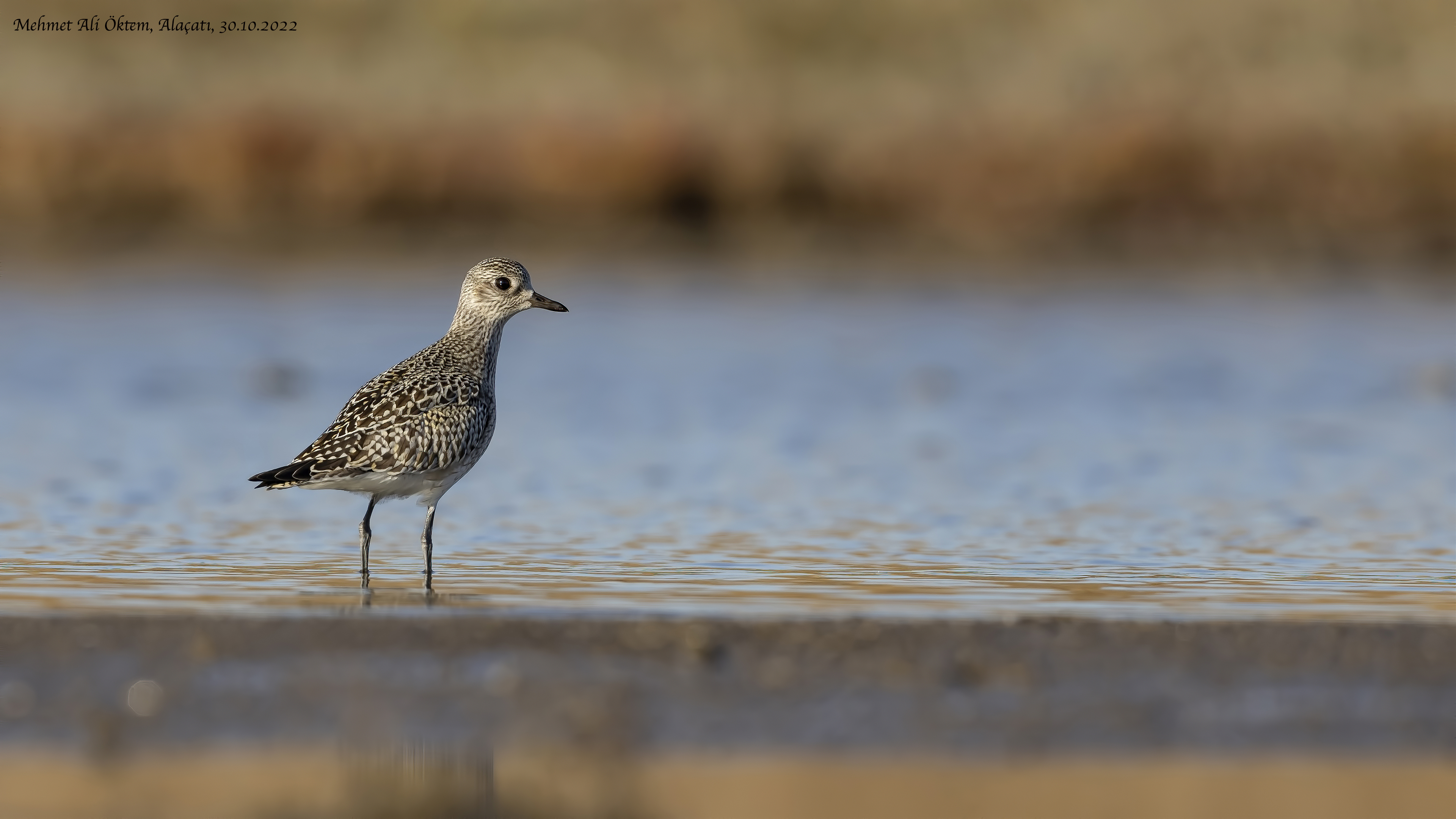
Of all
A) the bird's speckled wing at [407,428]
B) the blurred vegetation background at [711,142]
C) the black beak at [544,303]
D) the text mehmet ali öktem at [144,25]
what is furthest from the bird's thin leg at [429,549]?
the text mehmet ali öktem at [144,25]

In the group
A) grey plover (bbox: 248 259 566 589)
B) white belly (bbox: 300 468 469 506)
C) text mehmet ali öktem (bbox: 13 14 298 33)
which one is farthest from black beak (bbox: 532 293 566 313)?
text mehmet ali öktem (bbox: 13 14 298 33)

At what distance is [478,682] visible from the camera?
662 cm

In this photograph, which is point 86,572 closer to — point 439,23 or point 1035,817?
point 1035,817

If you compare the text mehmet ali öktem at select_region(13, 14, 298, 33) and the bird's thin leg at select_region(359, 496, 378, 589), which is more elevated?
the text mehmet ali öktem at select_region(13, 14, 298, 33)

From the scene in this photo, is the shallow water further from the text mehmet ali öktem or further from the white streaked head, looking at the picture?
the text mehmet ali öktem

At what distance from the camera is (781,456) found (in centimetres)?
1309

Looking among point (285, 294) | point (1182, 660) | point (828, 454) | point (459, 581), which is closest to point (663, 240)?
point (285, 294)

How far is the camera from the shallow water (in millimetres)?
8812

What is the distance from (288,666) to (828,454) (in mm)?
6791

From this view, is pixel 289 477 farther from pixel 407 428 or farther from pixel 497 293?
pixel 497 293

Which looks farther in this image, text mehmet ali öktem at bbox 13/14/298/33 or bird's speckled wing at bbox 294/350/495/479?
text mehmet ali öktem at bbox 13/14/298/33

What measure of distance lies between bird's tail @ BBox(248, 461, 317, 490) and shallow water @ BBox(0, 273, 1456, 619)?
37 cm

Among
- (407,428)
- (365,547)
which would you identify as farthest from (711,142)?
(365,547)

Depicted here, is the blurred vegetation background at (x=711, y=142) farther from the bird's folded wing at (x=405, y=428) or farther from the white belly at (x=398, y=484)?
the white belly at (x=398, y=484)
